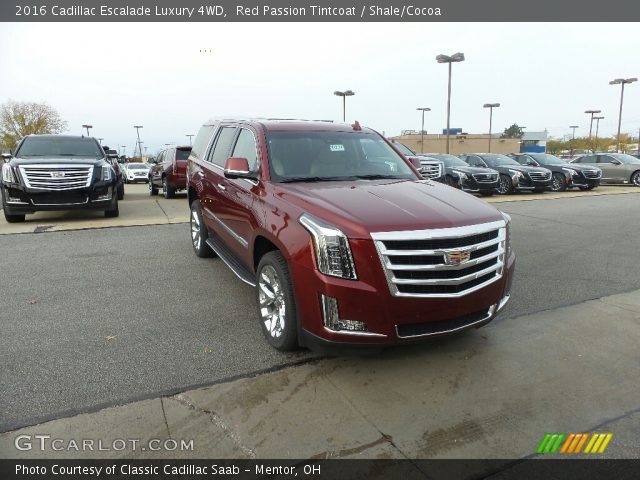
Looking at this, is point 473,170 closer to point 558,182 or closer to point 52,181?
point 558,182

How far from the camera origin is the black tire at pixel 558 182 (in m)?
18.9

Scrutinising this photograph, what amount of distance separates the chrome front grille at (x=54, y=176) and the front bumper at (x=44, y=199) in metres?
0.10

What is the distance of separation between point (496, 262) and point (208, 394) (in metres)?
2.26

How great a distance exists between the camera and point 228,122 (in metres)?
5.60

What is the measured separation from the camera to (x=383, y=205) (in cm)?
326

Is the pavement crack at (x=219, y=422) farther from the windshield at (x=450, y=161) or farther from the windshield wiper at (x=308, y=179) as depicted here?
the windshield at (x=450, y=161)

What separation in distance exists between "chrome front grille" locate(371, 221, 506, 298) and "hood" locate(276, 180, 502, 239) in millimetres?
73

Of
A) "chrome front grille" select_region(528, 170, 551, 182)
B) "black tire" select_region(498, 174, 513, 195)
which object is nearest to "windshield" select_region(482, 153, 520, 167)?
"black tire" select_region(498, 174, 513, 195)

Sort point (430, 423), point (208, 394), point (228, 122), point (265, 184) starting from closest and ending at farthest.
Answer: point (430, 423)
point (208, 394)
point (265, 184)
point (228, 122)

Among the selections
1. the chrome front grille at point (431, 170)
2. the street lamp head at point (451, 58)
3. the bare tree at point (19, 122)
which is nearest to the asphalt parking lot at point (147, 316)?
the chrome front grille at point (431, 170)

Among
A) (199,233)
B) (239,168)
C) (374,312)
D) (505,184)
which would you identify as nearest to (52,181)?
(199,233)

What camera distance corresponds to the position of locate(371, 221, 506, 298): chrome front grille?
2873mm
